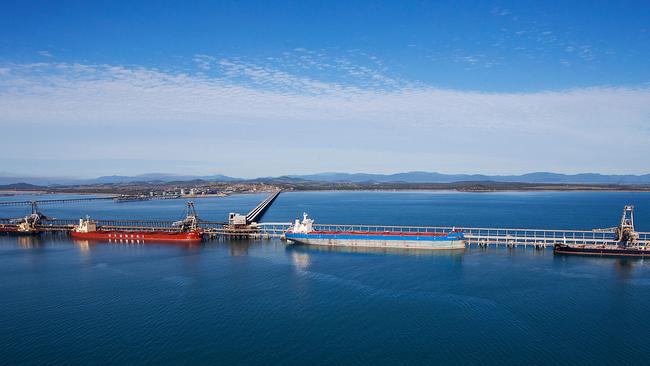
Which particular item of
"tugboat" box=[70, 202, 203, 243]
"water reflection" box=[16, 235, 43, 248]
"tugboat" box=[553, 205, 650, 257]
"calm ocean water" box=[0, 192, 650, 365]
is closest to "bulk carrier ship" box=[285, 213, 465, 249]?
"calm ocean water" box=[0, 192, 650, 365]

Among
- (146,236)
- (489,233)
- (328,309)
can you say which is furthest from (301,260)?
(489,233)

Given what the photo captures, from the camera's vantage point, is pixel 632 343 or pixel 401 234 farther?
pixel 401 234

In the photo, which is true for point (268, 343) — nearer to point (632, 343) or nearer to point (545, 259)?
point (632, 343)

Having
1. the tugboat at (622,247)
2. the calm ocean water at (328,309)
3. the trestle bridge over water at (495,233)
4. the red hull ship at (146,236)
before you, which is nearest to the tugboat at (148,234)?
the red hull ship at (146,236)

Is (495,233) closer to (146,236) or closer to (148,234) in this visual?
(148,234)

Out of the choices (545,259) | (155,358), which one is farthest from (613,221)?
(155,358)

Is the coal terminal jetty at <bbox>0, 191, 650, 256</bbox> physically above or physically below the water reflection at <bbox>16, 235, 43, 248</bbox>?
above

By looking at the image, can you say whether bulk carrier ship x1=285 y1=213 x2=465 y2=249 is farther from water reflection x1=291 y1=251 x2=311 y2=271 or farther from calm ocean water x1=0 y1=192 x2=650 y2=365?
water reflection x1=291 y1=251 x2=311 y2=271
